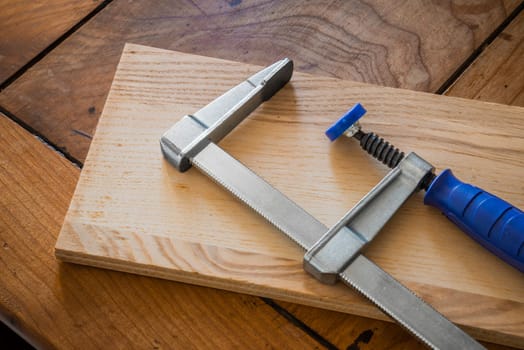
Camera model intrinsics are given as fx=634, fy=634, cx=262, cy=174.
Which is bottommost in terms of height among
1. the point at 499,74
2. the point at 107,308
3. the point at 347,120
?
the point at 107,308

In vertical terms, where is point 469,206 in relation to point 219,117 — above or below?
above

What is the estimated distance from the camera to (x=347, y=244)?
650mm

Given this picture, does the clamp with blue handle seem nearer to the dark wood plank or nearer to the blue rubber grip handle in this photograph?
the blue rubber grip handle

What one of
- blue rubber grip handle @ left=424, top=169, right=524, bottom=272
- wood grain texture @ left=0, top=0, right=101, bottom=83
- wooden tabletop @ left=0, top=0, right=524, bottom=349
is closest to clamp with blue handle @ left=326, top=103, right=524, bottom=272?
blue rubber grip handle @ left=424, top=169, right=524, bottom=272

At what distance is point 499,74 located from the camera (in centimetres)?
85

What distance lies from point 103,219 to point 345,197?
270 mm

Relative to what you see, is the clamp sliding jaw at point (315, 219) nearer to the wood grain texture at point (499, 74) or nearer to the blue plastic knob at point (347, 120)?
the blue plastic knob at point (347, 120)

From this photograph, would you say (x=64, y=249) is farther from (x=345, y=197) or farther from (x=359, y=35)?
(x=359, y=35)

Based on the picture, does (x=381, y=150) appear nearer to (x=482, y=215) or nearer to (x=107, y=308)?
(x=482, y=215)

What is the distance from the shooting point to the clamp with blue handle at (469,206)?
0.63m

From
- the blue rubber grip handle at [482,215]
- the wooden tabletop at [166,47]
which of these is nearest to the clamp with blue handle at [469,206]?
the blue rubber grip handle at [482,215]

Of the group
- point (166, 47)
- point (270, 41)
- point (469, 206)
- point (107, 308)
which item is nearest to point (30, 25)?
point (166, 47)

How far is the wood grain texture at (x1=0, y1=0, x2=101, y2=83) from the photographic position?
2.83 feet

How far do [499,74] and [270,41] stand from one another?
31 cm
